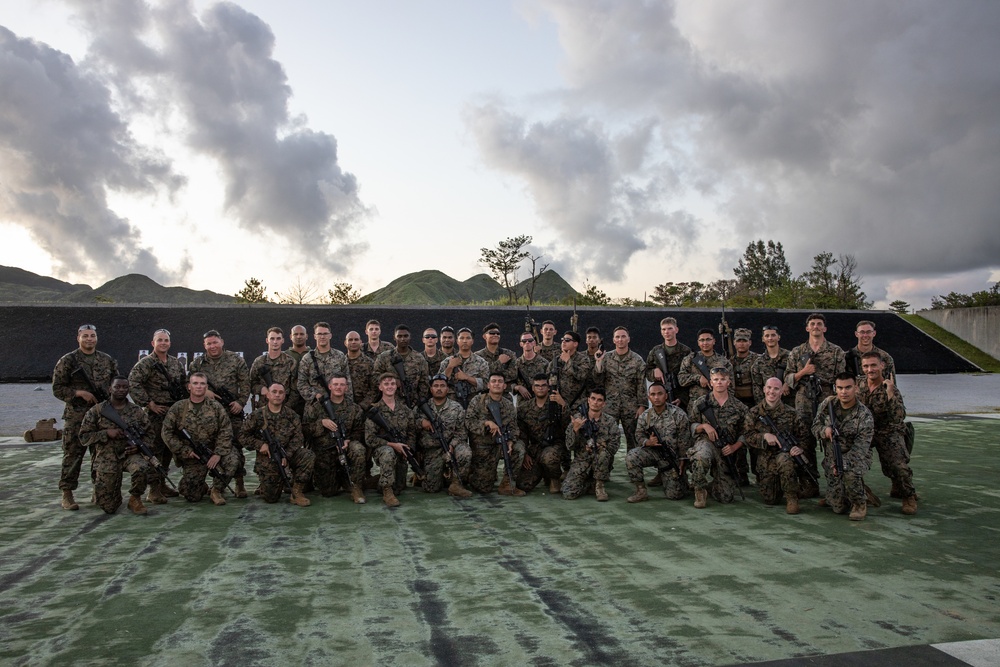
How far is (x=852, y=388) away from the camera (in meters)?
6.18

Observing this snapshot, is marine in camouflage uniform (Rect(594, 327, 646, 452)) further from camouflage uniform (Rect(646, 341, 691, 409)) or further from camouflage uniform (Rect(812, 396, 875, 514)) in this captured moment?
camouflage uniform (Rect(812, 396, 875, 514))

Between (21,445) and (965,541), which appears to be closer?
(965,541)

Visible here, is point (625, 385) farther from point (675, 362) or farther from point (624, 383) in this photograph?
point (675, 362)

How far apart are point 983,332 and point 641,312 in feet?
58.7

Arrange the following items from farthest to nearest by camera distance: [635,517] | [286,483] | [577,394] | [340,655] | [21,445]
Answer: [21,445] → [577,394] → [286,483] → [635,517] → [340,655]

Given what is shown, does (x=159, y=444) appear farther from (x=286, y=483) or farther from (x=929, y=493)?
(x=929, y=493)

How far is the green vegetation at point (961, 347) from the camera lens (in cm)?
3111

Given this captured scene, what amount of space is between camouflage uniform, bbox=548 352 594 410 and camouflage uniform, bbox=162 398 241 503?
3.40 m

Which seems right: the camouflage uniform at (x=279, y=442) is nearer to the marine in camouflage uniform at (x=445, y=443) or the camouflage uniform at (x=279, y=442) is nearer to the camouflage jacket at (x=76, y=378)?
the marine in camouflage uniform at (x=445, y=443)

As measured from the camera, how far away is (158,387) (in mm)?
7219

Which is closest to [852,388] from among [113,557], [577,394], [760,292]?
[577,394]

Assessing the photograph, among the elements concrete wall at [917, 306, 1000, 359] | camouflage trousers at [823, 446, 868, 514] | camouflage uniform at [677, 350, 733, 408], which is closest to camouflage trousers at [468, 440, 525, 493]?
camouflage uniform at [677, 350, 733, 408]

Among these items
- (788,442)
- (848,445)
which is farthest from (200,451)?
(848,445)

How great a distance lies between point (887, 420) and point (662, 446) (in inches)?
77.9
